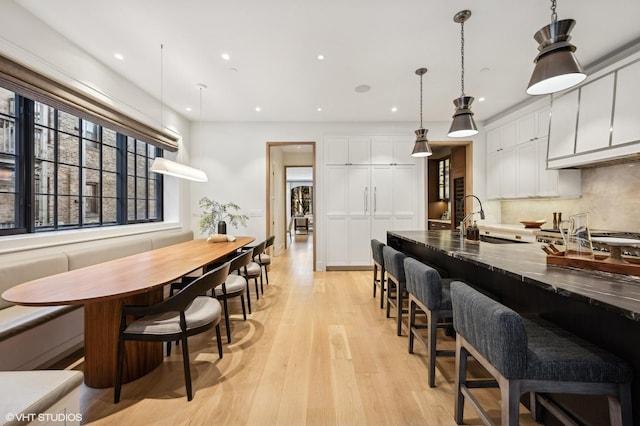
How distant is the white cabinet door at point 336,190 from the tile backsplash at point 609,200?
316 cm

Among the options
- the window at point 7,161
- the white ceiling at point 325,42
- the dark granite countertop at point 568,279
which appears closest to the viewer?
the dark granite countertop at point 568,279

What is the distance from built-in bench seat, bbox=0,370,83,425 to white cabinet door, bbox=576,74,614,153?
4657 millimetres

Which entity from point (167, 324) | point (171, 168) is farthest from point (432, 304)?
point (171, 168)

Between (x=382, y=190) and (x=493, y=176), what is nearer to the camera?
(x=493, y=176)

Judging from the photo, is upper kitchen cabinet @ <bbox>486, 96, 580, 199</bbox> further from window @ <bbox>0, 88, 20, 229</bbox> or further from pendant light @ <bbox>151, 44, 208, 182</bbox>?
window @ <bbox>0, 88, 20, 229</bbox>

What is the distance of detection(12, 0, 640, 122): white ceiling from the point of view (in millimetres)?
2238

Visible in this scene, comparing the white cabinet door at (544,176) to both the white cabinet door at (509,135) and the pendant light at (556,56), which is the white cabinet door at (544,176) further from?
the pendant light at (556,56)

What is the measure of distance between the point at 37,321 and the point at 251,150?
387 cm

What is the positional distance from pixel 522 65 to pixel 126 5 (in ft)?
13.1

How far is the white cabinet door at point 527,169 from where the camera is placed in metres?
4.02

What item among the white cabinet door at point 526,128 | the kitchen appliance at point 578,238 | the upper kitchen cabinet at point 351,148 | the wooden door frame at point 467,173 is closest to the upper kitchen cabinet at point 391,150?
the upper kitchen cabinet at point 351,148

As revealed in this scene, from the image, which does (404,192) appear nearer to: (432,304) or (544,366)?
(432,304)

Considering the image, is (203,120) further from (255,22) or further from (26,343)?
(26,343)

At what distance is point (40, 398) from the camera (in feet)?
3.21
